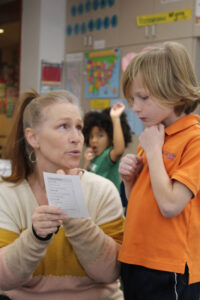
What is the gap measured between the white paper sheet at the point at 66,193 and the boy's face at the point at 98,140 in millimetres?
2379

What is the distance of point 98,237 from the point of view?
128 cm

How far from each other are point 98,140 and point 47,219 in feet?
7.96

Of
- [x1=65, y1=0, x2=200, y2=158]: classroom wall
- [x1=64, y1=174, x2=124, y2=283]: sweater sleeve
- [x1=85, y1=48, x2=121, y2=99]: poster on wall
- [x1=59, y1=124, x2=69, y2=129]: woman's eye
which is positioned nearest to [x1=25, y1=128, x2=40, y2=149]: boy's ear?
[x1=59, y1=124, x2=69, y2=129]: woman's eye

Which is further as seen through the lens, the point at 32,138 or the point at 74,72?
the point at 74,72

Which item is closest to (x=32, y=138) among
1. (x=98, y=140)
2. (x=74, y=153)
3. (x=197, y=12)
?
(x=74, y=153)

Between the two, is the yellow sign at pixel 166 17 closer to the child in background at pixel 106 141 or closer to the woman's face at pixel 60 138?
the child in background at pixel 106 141

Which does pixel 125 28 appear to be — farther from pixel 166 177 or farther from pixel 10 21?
pixel 166 177

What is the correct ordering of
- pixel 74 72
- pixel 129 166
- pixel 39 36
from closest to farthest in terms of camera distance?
pixel 129 166, pixel 39 36, pixel 74 72

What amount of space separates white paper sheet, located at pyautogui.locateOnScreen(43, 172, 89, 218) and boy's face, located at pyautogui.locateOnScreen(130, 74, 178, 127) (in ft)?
0.88

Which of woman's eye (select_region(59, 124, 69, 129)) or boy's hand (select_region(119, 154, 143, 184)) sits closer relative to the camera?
boy's hand (select_region(119, 154, 143, 184))

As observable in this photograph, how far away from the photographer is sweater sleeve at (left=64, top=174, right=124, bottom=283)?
126cm

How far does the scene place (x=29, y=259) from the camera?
1.20 m

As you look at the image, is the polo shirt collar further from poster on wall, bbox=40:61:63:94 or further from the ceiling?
the ceiling

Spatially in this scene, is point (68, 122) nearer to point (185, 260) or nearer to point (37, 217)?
point (37, 217)
